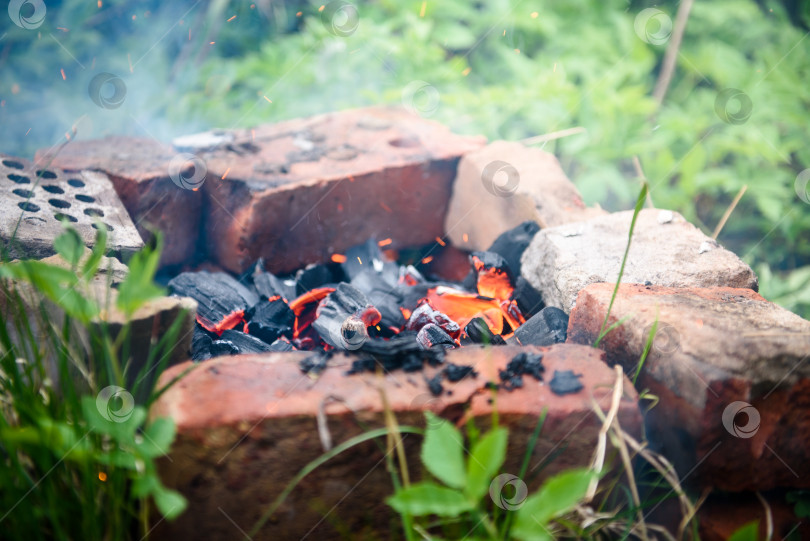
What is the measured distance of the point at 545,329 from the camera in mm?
1977

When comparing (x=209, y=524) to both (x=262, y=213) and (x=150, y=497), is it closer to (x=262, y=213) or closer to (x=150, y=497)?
(x=150, y=497)

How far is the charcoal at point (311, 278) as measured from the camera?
2.49 metres

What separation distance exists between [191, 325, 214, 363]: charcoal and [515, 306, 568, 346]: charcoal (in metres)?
1.10

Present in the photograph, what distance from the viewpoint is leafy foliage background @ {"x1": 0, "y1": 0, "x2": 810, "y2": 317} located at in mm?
4023

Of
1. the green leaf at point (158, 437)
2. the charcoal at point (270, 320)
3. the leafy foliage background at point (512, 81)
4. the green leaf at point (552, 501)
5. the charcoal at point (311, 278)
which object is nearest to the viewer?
the green leaf at point (552, 501)

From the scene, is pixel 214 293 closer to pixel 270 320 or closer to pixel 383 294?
pixel 270 320

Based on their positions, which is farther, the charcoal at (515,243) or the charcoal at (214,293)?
the charcoal at (515,243)

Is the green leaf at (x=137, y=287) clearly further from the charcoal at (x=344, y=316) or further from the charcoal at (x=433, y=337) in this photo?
the charcoal at (x=433, y=337)

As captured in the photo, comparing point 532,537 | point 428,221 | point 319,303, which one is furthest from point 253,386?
point 428,221

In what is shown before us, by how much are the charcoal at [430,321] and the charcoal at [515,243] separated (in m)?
0.45

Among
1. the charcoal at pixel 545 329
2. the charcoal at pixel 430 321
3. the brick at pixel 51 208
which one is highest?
the brick at pixel 51 208

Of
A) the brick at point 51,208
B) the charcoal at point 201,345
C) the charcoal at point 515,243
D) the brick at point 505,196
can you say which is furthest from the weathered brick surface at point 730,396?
the brick at point 51,208

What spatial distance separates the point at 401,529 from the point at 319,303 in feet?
3.61

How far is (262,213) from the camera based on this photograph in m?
2.45
